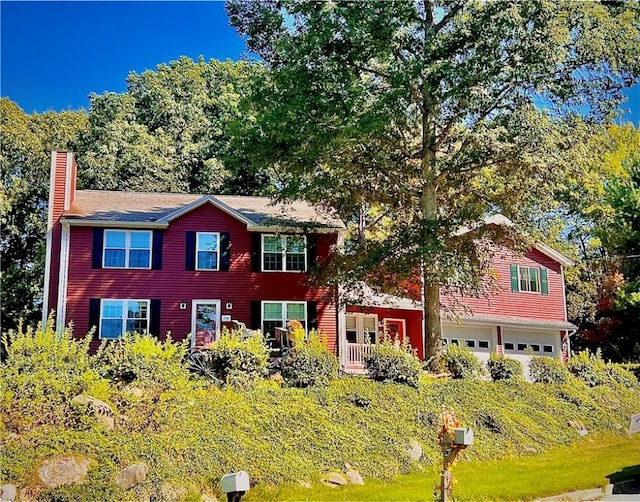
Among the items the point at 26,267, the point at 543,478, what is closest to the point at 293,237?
the point at 543,478

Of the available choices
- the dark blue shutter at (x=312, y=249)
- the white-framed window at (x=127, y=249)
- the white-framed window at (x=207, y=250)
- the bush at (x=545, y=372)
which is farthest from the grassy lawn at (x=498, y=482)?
the white-framed window at (x=127, y=249)

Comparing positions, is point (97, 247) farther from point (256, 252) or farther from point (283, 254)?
point (283, 254)

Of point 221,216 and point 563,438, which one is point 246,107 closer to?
point 221,216

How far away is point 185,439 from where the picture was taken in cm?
1112

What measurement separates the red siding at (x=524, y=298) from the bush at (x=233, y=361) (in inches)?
430

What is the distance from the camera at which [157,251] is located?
18703 millimetres

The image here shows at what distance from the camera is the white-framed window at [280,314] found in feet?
62.2

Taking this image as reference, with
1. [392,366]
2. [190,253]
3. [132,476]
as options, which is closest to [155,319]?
[190,253]

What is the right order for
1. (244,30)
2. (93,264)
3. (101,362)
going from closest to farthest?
(101,362)
(93,264)
(244,30)

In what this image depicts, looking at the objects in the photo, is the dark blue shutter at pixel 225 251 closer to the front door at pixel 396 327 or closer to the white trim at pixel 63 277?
the white trim at pixel 63 277

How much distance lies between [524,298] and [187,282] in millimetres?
12103

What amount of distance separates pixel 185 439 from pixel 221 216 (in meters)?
9.15

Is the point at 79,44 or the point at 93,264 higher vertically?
the point at 79,44


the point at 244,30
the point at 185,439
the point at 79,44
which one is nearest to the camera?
the point at 185,439
